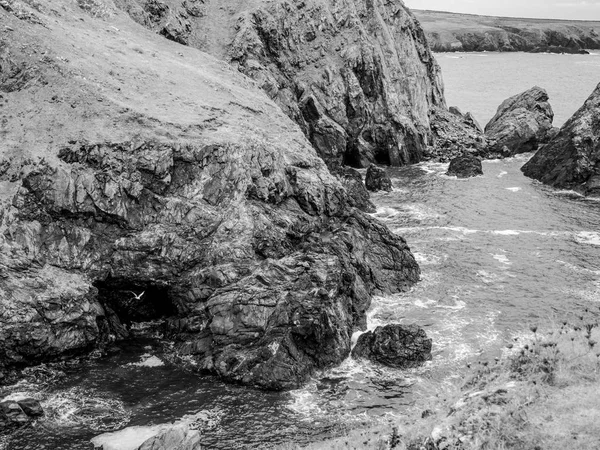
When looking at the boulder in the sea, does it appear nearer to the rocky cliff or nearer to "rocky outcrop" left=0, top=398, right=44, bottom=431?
the rocky cliff

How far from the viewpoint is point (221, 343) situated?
4044cm

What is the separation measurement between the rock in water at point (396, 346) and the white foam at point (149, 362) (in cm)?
1310

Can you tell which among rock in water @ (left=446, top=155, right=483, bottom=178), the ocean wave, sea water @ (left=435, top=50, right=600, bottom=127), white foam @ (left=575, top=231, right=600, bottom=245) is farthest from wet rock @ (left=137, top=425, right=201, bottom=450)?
sea water @ (left=435, top=50, right=600, bottom=127)

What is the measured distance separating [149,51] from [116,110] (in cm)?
1734

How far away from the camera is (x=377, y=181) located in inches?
3169

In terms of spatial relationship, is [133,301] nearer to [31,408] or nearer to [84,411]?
[84,411]

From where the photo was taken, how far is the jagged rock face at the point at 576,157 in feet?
262

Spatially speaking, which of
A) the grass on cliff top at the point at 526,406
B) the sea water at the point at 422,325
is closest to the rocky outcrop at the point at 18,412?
the sea water at the point at 422,325

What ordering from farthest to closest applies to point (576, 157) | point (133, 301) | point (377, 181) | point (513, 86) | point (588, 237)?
point (513, 86) < point (576, 157) < point (377, 181) < point (588, 237) < point (133, 301)

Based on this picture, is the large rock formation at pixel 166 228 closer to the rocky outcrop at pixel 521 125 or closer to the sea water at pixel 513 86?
the rocky outcrop at pixel 521 125

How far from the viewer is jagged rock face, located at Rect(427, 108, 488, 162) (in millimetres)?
98188

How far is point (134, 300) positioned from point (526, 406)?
34158mm

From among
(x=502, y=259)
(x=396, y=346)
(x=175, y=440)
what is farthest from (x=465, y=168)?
(x=175, y=440)

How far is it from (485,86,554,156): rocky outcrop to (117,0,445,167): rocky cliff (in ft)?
41.9
